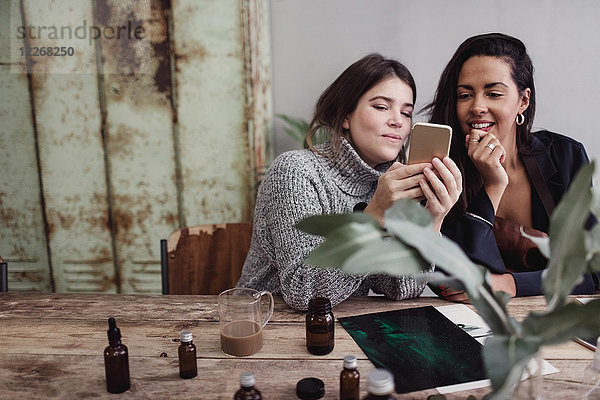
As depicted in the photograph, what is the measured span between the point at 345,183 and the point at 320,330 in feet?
2.03

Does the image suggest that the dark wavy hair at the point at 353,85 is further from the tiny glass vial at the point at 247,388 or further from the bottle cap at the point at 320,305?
the tiny glass vial at the point at 247,388

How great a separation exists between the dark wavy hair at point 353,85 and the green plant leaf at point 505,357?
109cm

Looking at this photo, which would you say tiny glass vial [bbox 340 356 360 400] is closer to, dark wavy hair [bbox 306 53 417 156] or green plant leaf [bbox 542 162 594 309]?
green plant leaf [bbox 542 162 594 309]

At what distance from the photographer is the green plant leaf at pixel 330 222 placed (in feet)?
1.89

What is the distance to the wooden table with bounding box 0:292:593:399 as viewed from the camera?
2.93ft

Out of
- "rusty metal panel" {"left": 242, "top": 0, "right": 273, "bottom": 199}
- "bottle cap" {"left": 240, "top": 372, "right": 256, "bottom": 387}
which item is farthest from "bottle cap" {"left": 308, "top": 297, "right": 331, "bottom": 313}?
"rusty metal panel" {"left": 242, "top": 0, "right": 273, "bottom": 199}

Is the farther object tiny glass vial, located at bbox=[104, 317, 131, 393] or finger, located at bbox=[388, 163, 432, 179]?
finger, located at bbox=[388, 163, 432, 179]

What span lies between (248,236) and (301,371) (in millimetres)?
806

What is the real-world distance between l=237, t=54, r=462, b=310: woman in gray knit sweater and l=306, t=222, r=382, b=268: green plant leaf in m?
0.70

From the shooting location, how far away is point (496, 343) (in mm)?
500

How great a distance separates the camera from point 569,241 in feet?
1.74

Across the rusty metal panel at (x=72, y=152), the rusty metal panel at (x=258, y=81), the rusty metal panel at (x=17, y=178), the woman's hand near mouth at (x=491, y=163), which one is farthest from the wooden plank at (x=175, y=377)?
the rusty metal panel at (x=17, y=178)

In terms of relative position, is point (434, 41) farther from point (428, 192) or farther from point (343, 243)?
point (343, 243)

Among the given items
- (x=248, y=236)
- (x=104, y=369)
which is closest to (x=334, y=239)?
(x=104, y=369)
